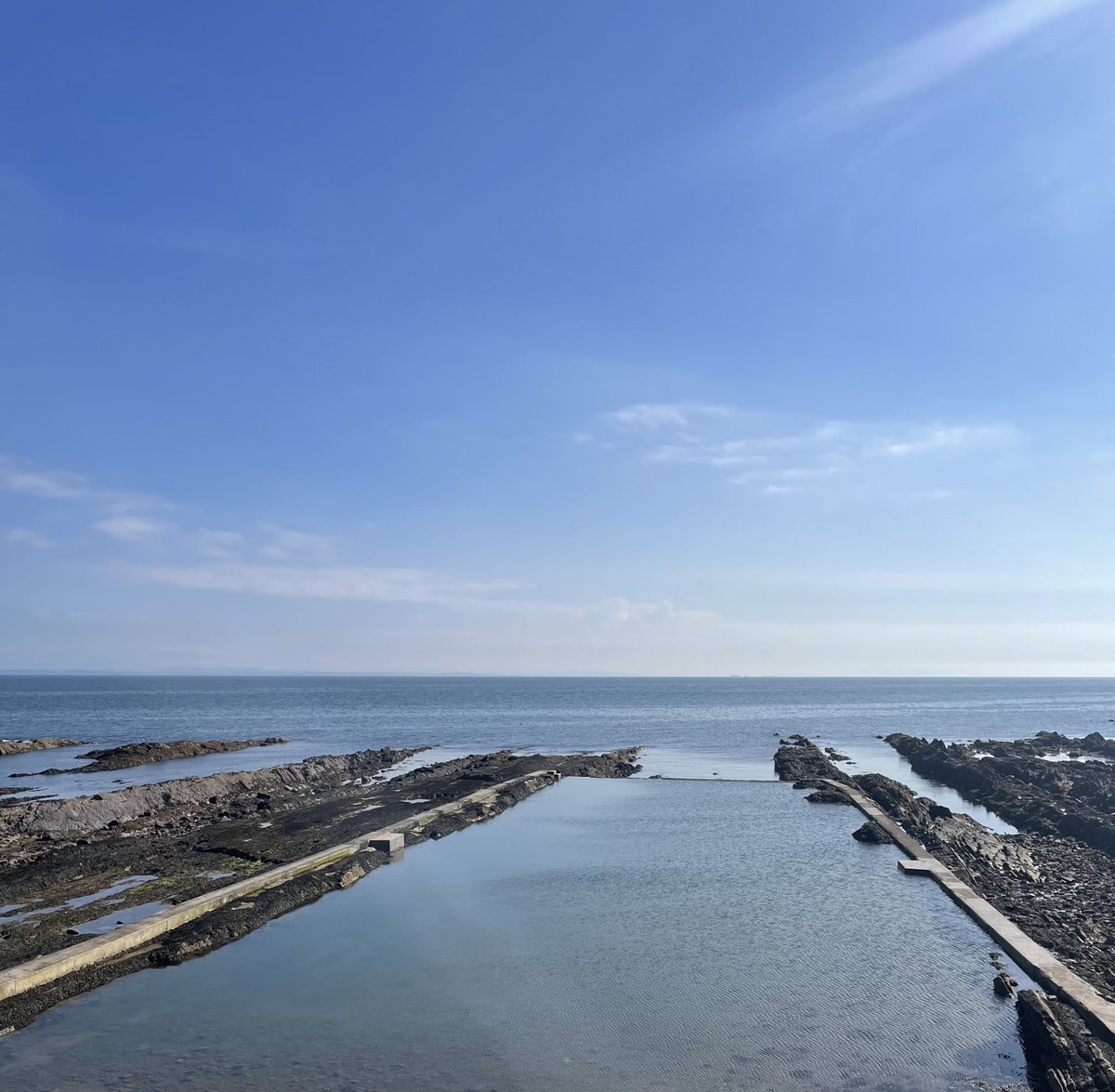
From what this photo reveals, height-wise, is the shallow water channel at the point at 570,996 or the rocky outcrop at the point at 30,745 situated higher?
the shallow water channel at the point at 570,996

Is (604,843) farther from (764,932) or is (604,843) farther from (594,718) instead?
(594,718)

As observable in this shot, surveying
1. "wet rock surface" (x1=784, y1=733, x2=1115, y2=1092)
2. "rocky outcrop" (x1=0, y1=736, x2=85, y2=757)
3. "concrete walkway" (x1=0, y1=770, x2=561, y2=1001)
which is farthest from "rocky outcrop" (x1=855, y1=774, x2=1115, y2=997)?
"rocky outcrop" (x1=0, y1=736, x2=85, y2=757)

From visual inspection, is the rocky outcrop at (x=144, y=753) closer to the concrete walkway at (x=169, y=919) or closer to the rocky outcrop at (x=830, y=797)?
the concrete walkway at (x=169, y=919)

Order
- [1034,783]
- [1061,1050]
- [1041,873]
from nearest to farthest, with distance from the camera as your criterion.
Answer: [1061,1050] < [1041,873] < [1034,783]

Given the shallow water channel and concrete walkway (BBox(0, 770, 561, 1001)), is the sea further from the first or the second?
concrete walkway (BBox(0, 770, 561, 1001))

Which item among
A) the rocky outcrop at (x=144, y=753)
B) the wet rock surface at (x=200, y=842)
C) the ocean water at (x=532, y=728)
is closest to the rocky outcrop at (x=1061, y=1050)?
the wet rock surface at (x=200, y=842)

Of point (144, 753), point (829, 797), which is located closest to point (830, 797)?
point (829, 797)

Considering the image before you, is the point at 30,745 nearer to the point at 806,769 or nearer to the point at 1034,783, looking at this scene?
the point at 806,769
